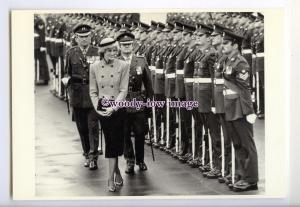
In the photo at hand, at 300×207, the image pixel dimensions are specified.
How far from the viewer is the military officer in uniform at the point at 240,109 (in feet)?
19.0

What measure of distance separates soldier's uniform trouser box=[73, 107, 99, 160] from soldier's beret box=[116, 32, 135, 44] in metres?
0.48

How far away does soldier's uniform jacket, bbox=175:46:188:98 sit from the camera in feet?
19.5

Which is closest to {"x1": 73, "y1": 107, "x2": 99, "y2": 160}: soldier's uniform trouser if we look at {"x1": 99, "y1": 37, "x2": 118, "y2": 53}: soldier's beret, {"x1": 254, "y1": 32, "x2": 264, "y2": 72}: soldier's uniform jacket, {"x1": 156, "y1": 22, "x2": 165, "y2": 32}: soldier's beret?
{"x1": 99, "y1": 37, "x2": 118, "y2": 53}: soldier's beret

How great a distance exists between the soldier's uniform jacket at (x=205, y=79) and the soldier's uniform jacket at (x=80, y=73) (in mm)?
663

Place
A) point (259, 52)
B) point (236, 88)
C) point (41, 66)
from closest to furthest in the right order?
point (236, 88) → point (259, 52) → point (41, 66)

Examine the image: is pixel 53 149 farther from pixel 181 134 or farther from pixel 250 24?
pixel 250 24

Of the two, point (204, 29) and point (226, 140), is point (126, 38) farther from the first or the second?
point (226, 140)

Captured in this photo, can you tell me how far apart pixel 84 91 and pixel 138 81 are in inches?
13.8

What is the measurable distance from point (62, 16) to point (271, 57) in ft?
4.45

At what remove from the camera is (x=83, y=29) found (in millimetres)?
5949

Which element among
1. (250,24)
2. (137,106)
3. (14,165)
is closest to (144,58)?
(137,106)

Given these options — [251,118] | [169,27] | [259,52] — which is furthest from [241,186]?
[169,27]

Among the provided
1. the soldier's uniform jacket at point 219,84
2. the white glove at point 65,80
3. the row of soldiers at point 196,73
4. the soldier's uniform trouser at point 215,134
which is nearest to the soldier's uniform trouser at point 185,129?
the row of soldiers at point 196,73

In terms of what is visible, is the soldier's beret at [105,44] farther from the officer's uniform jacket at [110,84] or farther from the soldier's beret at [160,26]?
the soldier's beret at [160,26]
